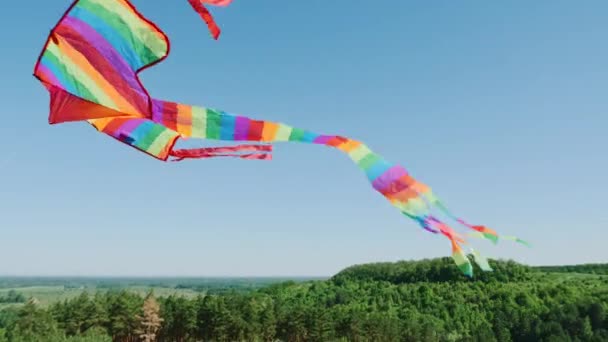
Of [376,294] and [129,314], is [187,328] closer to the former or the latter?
[129,314]

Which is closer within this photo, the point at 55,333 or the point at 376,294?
the point at 55,333

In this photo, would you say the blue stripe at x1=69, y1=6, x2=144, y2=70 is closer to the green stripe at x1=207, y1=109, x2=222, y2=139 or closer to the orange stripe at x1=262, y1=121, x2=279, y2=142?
the green stripe at x1=207, y1=109, x2=222, y2=139

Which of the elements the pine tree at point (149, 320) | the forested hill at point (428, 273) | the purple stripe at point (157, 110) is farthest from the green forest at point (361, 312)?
the purple stripe at point (157, 110)

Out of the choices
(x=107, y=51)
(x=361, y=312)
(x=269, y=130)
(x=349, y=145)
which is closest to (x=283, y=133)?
(x=269, y=130)

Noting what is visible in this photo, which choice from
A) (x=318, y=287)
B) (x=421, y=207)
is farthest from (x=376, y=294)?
(x=421, y=207)

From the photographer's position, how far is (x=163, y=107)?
401 centimetres

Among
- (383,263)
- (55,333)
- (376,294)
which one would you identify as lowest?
(55,333)

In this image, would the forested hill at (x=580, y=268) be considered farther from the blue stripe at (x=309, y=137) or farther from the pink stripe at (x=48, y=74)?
the pink stripe at (x=48, y=74)

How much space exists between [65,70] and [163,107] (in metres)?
0.71

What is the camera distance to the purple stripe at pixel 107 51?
357 centimetres

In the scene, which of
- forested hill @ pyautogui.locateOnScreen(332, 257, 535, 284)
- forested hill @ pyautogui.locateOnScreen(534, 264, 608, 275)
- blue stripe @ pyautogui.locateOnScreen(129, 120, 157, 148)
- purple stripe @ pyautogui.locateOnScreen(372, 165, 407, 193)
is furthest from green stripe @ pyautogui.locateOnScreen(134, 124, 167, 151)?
forested hill @ pyautogui.locateOnScreen(534, 264, 608, 275)

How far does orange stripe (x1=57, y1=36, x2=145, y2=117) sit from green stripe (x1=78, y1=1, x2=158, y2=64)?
0.97ft

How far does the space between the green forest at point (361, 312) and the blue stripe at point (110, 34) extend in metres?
45.0

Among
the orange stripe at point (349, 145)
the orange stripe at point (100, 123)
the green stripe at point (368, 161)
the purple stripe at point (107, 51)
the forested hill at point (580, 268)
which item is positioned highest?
the forested hill at point (580, 268)
